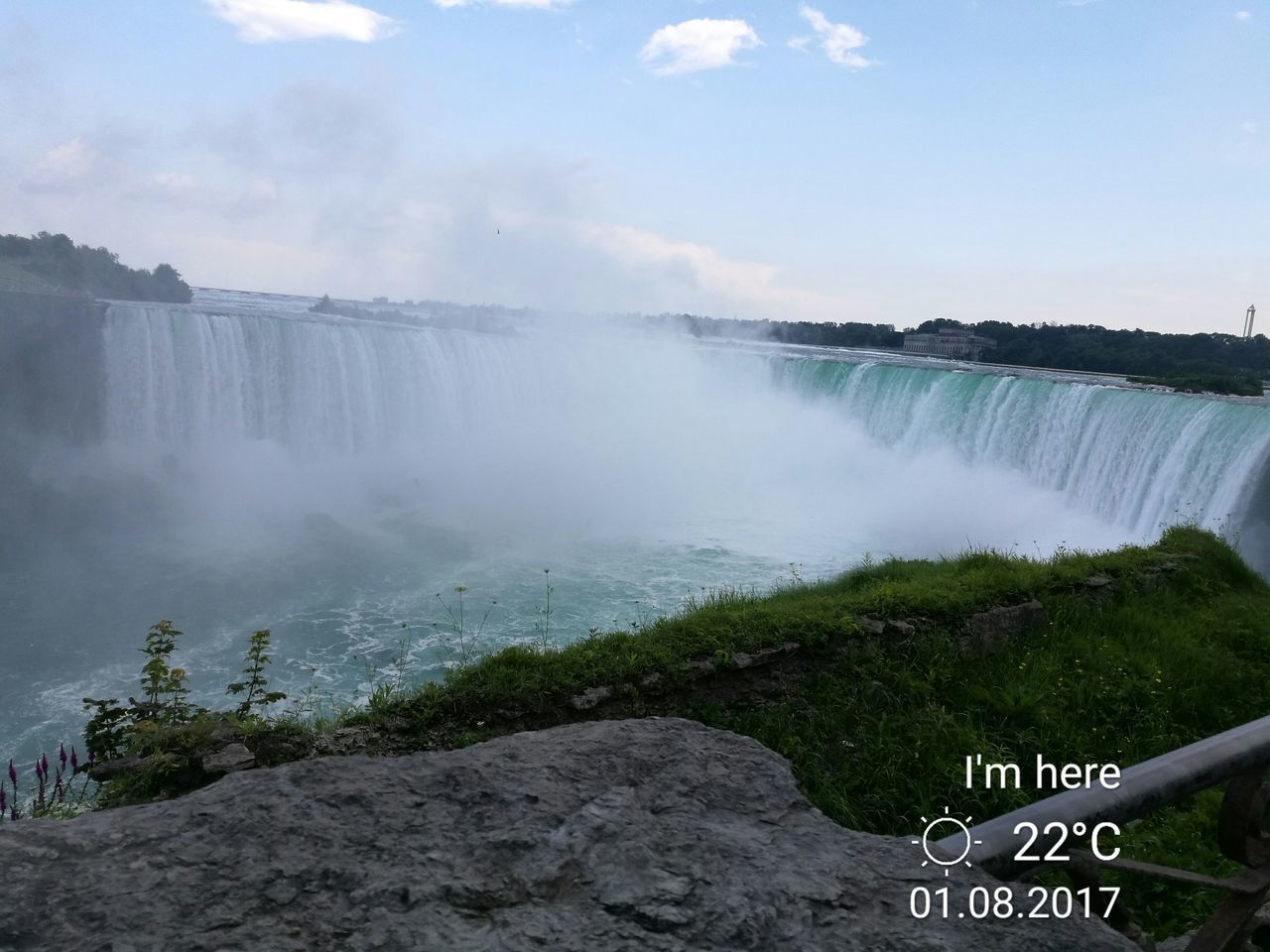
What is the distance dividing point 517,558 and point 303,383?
345 inches

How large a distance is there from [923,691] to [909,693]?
0.08m

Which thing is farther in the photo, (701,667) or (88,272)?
(88,272)

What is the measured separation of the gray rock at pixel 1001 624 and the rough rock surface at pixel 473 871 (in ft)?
15.7

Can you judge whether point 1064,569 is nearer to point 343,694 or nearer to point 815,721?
point 815,721

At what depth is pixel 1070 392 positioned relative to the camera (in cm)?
1700

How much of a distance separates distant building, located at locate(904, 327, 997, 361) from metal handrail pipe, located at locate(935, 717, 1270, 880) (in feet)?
105

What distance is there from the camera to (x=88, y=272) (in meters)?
21.4

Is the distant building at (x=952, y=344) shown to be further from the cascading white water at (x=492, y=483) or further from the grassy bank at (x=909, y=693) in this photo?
the grassy bank at (x=909, y=693)

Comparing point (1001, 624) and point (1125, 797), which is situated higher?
point (1125, 797)

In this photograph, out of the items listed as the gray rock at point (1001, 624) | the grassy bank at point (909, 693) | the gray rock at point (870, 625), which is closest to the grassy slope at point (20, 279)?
the grassy bank at point (909, 693)

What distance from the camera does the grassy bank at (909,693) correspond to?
405cm

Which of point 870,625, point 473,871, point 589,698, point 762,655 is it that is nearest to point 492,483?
point 870,625

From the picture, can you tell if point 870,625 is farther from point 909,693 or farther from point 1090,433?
point 1090,433

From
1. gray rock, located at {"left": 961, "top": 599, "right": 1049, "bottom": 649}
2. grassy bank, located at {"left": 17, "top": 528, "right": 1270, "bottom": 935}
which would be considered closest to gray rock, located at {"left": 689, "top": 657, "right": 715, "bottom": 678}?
grassy bank, located at {"left": 17, "top": 528, "right": 1270, "bottom": 935}
